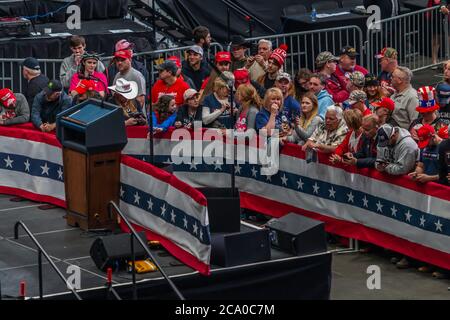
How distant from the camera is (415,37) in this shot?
24.5 metres

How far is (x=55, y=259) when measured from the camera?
16516 millimetres

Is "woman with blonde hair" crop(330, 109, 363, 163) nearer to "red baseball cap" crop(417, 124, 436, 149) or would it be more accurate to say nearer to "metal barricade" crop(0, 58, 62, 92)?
"red baseball cap" crop(417, 124, 436, 149)

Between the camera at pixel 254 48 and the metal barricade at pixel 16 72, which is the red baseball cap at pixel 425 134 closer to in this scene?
the camera at pixel 254 48

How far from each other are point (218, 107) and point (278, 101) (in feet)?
3.17

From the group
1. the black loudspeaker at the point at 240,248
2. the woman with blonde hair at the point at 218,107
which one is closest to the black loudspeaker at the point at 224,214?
the black loudspeaker at the point at 240,248

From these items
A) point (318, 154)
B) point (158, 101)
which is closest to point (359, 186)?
point (318, 154)

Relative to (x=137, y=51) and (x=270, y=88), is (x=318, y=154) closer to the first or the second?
(x=270, y=88)

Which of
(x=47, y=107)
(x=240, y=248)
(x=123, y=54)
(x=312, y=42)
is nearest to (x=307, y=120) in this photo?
(x=240, y=248)

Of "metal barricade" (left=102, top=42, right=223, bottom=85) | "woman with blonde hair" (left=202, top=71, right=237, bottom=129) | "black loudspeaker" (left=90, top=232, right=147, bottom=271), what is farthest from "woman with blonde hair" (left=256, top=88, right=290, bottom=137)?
"metal barricade" (left=102, top=42, right=223, bottom=85)

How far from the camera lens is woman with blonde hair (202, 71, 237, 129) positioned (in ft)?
62.0

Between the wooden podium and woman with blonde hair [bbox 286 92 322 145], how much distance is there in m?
2.41

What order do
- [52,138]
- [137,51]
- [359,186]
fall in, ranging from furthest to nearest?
[137,51]
[52,138]
[359,186]

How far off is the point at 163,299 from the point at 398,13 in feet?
37.7

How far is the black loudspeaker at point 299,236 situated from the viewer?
16.2 metres
